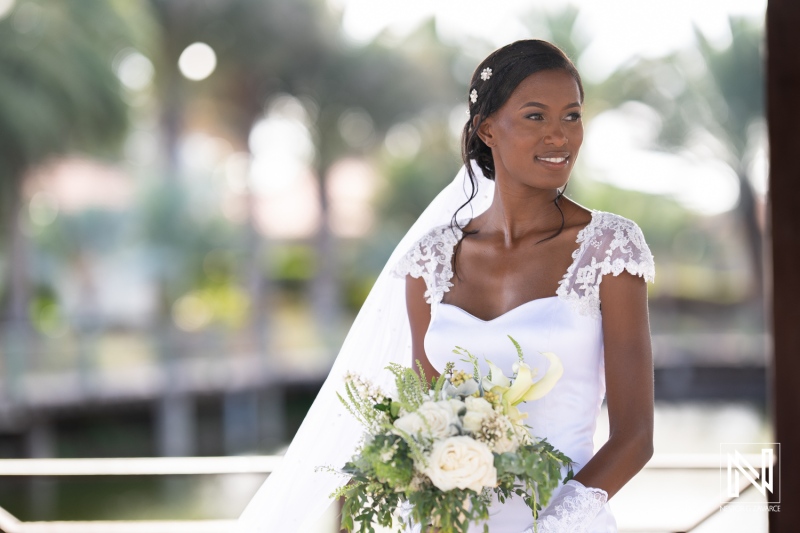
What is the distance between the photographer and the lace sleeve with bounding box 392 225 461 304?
7.82 feet

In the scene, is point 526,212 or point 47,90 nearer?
point 526,212

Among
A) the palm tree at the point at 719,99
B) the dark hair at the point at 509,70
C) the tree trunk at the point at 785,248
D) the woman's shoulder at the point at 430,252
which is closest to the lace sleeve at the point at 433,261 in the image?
the woman's shoulder at the point at 430,252

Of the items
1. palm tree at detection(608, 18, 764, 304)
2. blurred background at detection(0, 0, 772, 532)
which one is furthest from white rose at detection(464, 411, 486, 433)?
palm tree at detection(608, 18, 764, 304)

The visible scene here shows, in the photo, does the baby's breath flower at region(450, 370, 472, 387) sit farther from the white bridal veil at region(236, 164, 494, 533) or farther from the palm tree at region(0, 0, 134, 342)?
the palm tree at region(0, 0, 134, 342)

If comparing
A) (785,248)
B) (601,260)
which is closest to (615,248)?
(601,260)

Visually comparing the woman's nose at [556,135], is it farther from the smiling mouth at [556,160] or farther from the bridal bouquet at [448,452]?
the bridal bouquet at [448,452]

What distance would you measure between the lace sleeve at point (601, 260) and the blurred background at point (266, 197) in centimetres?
1359

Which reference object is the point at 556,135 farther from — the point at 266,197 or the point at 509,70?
the point at 266,197

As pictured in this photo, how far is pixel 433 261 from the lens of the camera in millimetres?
2428

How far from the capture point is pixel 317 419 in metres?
2.52

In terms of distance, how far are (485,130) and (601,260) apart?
416 millimetres

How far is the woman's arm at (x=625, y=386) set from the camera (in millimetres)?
1979

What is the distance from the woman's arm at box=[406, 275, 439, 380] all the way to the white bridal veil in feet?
0.30

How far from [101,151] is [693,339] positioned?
14.3m
